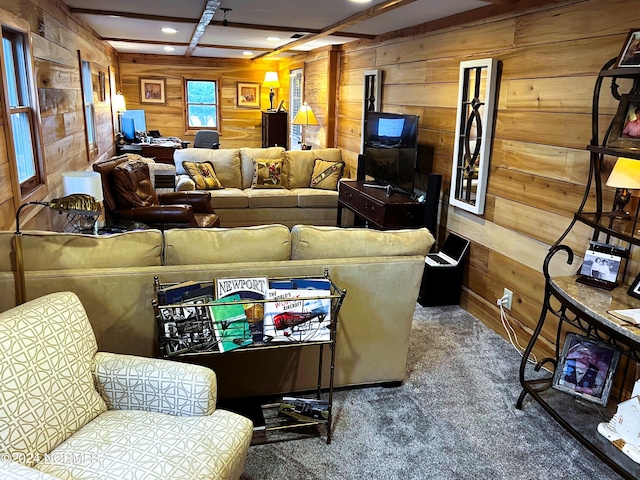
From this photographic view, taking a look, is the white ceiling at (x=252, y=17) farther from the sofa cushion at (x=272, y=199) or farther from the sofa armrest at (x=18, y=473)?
the sofa armrest at (x=18, y=473)

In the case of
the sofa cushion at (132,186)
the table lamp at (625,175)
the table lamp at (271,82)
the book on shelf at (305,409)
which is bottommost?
the book on shelf at (305,409)

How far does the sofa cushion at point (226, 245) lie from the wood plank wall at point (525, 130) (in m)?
1.63

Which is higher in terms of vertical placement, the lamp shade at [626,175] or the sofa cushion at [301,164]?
the lamp shade at [626,175]

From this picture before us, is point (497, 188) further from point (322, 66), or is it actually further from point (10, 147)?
point (322, 66)

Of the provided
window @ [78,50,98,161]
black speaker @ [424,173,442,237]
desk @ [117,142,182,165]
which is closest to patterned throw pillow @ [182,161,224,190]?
window @ [78,50,98,161]

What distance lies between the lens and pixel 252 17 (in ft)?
Result: 15.0

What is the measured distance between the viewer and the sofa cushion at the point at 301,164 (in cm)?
612

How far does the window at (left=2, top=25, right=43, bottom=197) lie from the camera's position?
2.78m

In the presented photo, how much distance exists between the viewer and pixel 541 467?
2.12 m

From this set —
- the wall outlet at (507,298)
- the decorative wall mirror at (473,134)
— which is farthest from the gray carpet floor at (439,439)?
the decorative wall mirror at (473,134)

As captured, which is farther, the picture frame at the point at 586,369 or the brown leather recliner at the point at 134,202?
the brown leather recliner at the point at 134,202

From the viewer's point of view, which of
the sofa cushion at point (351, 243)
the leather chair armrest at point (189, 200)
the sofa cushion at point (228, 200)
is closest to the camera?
the sofa cushion at point (351, 243)

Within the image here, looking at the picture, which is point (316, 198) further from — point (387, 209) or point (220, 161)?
point (387, 209)

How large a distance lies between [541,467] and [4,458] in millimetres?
2023
